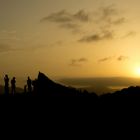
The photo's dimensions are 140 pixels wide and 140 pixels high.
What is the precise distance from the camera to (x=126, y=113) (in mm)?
49031

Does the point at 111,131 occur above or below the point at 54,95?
below

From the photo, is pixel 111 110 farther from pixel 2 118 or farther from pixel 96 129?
pixel 2 118

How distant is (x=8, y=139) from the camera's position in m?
46.1

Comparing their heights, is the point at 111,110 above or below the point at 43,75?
below

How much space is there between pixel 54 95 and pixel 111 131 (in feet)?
37.8

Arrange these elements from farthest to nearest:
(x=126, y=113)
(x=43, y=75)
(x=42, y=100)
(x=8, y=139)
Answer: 1. (x=43, y=75)
2. (x=42, y=100)
3. (x=126, y=113)
4. (x=8, y=139)

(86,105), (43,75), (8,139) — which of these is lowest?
(8,139)

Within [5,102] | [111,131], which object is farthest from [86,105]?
[5,102]

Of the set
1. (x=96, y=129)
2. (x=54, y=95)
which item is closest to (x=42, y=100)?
(x=54, y=95)

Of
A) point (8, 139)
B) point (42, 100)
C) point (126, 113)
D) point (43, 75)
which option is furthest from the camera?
point (43, 75)

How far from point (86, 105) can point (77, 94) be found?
3901 millimetres

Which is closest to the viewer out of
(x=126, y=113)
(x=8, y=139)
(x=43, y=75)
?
(x=8, y=139)

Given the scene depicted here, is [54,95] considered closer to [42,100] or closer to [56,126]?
[42,100]

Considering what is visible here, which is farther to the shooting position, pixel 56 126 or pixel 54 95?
pixel 54 95
